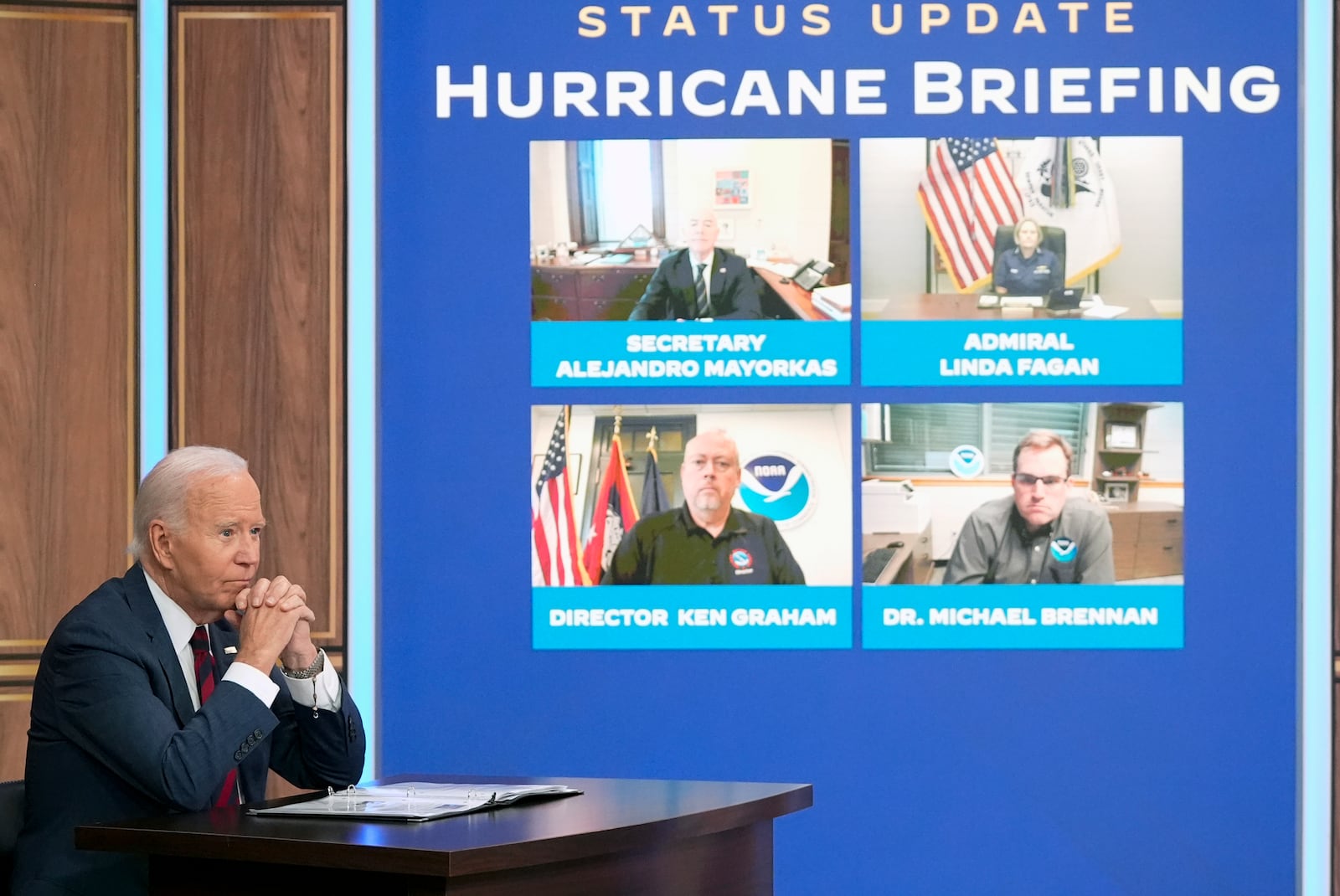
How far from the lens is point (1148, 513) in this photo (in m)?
3.92

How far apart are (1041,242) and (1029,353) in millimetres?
292

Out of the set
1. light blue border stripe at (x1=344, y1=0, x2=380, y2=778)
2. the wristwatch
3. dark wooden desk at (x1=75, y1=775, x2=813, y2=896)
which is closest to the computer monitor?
light blue border stripe at (x1=344, y1=0, x2=380, y2=778)

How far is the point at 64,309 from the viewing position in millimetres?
3979

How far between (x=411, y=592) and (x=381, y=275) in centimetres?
85

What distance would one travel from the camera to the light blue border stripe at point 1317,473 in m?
3.89

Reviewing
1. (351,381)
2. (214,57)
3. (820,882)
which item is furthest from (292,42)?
(820,882)

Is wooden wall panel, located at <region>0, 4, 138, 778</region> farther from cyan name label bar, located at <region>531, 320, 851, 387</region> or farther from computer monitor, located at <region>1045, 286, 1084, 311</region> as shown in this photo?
computer monitor, located at <region>1045, 286, 1084, 311</region>

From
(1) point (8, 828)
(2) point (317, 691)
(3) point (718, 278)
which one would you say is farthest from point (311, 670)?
(3) point (718, 278)

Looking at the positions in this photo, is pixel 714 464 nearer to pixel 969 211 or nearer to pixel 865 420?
pixel 865 420

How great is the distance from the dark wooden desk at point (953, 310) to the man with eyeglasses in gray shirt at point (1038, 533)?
1.03ft

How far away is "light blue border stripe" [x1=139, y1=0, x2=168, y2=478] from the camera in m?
3.97

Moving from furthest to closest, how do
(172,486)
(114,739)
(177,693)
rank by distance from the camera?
(172,486) → (177,693) → (114,739)

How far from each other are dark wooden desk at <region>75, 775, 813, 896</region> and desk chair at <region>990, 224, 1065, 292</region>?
6.37ft

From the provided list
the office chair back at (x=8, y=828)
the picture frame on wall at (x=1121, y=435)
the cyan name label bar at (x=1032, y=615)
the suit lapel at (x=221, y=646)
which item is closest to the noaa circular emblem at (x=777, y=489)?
the cyan name label bar at (x=1032, y=615)
